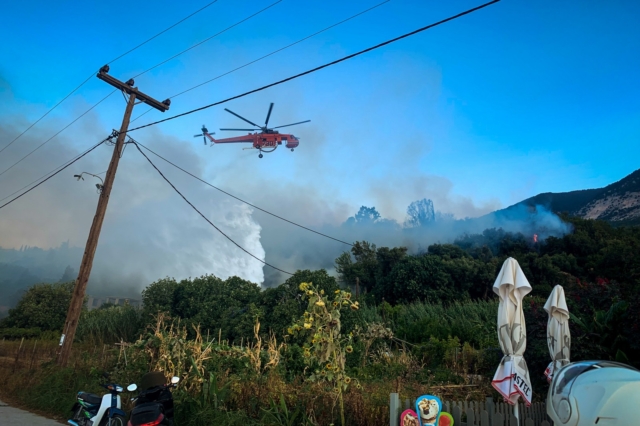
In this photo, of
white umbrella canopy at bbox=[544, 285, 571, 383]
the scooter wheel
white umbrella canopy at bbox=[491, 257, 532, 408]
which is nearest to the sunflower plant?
white umbrella canopy at bbox=[491, 257, 532, 408]

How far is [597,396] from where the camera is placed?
213 centimetres

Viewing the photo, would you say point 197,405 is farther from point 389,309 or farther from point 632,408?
point 389,309

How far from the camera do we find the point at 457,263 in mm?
37156

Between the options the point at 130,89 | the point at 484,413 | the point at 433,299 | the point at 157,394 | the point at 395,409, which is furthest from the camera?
the point at 433,299

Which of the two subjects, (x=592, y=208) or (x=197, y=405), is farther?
(x=592, y=208)

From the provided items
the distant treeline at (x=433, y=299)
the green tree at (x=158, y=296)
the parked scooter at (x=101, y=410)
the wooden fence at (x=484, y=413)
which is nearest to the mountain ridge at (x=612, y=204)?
the distant treeline at (x=433, y=299)

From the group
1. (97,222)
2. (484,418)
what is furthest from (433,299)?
(484,418)

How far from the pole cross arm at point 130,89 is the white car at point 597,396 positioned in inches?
516

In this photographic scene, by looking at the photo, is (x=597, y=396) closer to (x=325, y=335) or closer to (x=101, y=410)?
(x=325, y=335)

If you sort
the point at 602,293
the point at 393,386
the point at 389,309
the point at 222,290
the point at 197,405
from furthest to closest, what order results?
the point at 389,309 < the point at 222,290 < the point at 602,293 < the point at 393,386 < the point at 197,405

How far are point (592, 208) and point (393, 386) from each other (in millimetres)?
85879

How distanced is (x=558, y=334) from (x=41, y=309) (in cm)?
3210

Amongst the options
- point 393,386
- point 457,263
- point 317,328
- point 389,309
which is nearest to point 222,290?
point 389,309

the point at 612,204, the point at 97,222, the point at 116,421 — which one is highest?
the point at 612,204
